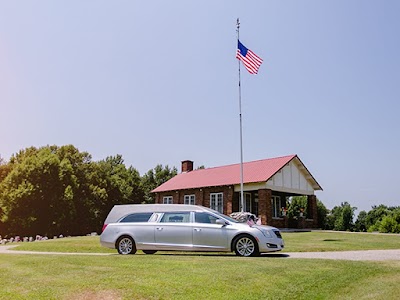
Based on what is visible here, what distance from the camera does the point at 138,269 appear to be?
9797 mm

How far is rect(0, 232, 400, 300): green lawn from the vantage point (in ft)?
26.1

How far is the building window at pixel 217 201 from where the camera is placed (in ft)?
110

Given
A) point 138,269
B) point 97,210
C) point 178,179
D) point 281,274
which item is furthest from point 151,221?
point 97,210

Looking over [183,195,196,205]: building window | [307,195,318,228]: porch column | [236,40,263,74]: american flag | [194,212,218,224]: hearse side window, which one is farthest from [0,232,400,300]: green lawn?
[183,195,196,205]: building window

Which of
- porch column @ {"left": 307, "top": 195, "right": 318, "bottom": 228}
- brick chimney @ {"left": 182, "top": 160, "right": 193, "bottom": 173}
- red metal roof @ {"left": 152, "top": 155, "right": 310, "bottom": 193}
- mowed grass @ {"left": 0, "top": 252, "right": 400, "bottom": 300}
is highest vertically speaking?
brick chimney @ {"left": 182, "top": 160, "right": 193, "bottom": 173}

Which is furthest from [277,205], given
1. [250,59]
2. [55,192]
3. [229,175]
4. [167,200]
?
[55,192]

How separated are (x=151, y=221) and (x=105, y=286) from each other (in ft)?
19.4

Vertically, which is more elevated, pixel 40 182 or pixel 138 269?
pixel 40 182

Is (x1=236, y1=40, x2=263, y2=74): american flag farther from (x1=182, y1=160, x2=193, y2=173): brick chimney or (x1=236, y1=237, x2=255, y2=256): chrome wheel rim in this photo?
(x1=182, y1=160, x2=193, y2=173): brick chimney

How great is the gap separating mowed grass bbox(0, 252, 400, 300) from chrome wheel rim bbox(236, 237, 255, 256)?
5.34 feet

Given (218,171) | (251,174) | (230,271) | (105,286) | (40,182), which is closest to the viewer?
(105,286)

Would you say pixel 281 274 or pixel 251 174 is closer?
pixel 281 274

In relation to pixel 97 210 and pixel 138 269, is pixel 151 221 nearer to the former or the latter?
pixel 138 269

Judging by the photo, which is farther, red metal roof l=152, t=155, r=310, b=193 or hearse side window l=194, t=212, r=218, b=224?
red metal roof l=152, t=155, r=310, b=193
